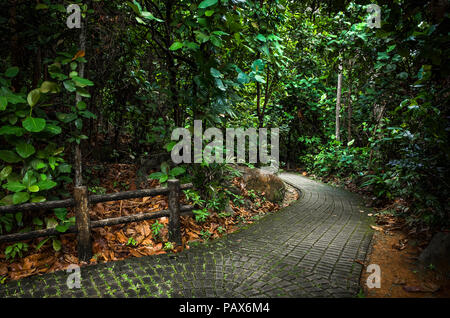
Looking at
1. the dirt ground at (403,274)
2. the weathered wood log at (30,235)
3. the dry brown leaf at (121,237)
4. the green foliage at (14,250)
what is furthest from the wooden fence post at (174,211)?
the dirt ground at (403,274)

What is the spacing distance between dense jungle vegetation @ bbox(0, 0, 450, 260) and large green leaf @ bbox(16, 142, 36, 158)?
1 cm

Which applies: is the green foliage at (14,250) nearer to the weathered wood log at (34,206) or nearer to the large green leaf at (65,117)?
the weathered wood log at (34,206)

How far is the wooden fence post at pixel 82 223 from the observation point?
11.4 ft

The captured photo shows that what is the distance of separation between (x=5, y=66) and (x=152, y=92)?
236cm

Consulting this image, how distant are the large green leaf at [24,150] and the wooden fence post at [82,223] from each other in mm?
702

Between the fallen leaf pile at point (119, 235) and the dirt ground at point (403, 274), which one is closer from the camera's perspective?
the dirt ground at point (403, 274)

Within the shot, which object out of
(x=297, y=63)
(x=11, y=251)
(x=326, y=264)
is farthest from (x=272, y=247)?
(x=297, y=63)

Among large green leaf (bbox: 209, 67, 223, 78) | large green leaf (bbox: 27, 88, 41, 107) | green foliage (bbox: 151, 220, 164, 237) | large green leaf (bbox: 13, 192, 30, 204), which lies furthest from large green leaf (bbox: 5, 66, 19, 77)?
green foliage (bbox: 151, 220, 164, 237)

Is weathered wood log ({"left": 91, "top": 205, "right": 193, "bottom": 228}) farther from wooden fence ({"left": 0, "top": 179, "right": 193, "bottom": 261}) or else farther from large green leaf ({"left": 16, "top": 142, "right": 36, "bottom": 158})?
large green leaf ({"left": 16, "top": 142, "right": 36, "bottom": 158})

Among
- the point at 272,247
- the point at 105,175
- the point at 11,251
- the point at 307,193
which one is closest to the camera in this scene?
the point at 11,251

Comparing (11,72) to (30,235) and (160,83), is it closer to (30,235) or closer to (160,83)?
(30,235)

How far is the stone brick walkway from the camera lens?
2.91 m
